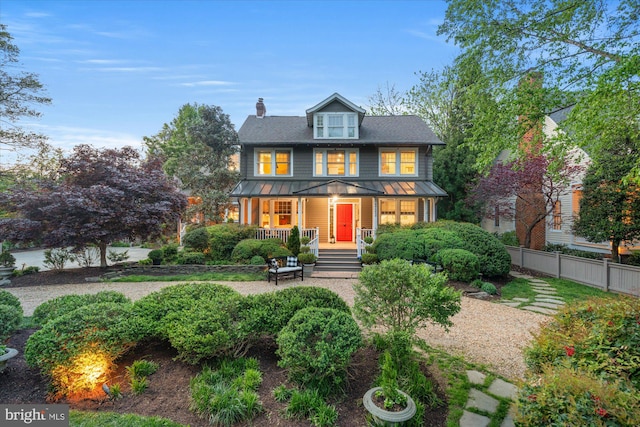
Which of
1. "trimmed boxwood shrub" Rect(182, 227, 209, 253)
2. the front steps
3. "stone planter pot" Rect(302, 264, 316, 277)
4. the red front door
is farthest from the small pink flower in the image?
the red front door

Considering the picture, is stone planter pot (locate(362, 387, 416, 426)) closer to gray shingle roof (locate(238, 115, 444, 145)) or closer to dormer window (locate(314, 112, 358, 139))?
gray shingle roof (locate(238, 115, 444, 145))

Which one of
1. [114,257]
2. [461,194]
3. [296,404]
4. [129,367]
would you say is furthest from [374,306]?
[461,194]

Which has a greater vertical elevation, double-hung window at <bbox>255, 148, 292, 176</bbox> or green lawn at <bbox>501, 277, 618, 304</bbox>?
double-hung window at <bbox>255, 148, 292, 176</bbox>

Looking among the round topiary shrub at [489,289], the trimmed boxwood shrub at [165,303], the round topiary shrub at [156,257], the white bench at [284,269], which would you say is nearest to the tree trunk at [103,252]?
the round topiary shrub at [156,257]

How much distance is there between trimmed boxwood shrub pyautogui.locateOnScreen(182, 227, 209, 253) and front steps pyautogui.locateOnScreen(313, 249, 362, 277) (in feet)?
17.4

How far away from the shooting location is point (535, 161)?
12.1 m

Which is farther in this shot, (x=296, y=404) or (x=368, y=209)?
(x=368, y=209)

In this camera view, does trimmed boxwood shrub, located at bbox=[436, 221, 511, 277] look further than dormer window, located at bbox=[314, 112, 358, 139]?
No

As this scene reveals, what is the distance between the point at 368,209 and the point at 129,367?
13.6 m

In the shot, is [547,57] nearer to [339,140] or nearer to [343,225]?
[339,140]

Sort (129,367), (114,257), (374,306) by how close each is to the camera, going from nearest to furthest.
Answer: (129,367) < (374,306) < (114,257)

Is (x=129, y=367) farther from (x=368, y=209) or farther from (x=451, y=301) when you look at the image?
(x=368, y=209)

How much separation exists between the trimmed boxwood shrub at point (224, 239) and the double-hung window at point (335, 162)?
18.4ft

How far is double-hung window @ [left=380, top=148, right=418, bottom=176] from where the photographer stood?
16062 mm
